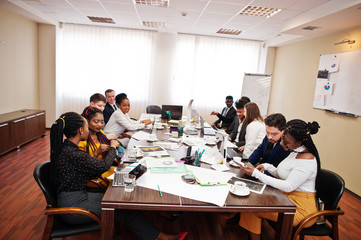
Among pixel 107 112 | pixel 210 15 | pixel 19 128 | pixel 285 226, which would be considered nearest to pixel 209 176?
pixel 285 226

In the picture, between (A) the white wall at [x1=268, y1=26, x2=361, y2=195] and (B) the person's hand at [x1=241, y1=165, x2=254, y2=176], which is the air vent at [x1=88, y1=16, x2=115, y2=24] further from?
(B) the person's hand at [x1=241, y1=165, x2=254, y2=176]

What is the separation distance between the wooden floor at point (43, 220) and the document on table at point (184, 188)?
0.86 m

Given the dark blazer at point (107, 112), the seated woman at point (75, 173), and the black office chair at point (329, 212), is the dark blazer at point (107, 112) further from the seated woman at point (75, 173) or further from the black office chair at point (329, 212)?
the black office chair at point (329, 212)

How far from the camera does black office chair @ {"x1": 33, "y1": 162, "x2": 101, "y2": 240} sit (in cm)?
162

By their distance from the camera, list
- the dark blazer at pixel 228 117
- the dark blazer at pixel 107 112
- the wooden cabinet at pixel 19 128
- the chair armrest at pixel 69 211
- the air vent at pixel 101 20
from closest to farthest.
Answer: the chair armrest at pixel 69 211, the dark blazer at pixel 107 112, the wooden cabinet at pixel 19 128, the dark blazer at pixel 228 117, the air vent at pixel 101 20

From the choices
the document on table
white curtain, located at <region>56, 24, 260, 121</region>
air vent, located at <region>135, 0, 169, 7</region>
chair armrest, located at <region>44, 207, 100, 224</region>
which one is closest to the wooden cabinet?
white curtain, located at <region>56, 24, 260, 121</region>

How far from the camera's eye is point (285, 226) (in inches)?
63.7

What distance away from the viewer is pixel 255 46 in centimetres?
700

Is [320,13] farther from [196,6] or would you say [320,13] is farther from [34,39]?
[34,39]

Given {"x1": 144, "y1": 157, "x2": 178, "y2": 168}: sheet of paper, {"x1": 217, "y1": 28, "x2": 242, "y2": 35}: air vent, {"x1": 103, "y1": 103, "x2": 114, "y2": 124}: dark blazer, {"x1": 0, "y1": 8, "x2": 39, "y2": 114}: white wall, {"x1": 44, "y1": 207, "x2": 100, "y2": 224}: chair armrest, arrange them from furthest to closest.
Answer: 1. {"x1": 217, "y1": 28, "x2": 242, "y2": 35}: air vent
2. {"x1": 0, "y1": 8, "x2": 39, "y2": 114}: white wall
3. {"x1": 103, "y1": 103, "x2": 114, "y2": 124}: dark blazer
4. {"x1": 144, "y1": 157, "x2": 178, "y2": 168}: sheet of paper
5. {"x1": 44, "y1": 207, "x2": 100, "y2": 224}: chair armrest

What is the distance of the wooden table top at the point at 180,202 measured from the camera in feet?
4.91

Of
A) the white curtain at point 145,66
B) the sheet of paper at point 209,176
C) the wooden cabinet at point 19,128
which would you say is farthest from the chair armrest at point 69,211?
the white curtain at point 145,66

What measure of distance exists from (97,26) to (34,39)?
157 cm

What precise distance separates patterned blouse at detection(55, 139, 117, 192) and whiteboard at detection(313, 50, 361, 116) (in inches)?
158
